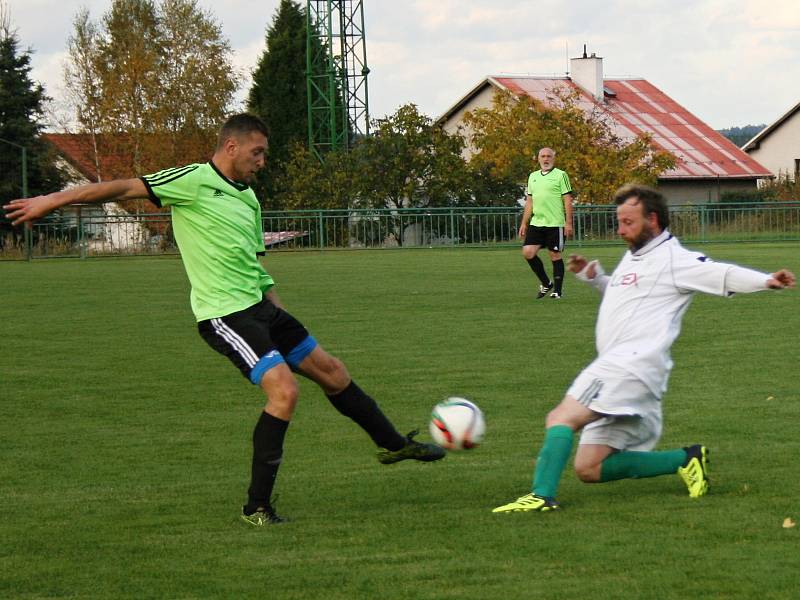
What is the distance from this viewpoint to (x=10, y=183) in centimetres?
3903

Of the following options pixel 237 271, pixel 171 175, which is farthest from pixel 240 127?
pixel 237 271

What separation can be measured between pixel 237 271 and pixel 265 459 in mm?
935

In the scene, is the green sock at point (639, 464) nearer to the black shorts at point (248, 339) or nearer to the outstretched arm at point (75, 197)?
the black shorts at point (248, 339)

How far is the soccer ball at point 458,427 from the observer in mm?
6730

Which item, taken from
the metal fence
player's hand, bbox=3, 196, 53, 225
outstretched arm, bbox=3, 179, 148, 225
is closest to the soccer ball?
outstretched arm, bbox=3, 179, 148, 225

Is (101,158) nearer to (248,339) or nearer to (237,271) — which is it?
(237,271)

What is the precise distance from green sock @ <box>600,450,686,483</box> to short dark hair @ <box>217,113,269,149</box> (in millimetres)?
2302

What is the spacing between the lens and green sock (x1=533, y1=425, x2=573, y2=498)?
20.3 feet

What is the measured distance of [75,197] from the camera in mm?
6090

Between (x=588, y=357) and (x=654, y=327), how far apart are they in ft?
19.3

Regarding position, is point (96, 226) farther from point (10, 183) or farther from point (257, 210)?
point (257, 210)

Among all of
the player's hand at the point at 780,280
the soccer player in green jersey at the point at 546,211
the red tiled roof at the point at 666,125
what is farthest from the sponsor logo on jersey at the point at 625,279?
the red tiled roof at the point at 666,125

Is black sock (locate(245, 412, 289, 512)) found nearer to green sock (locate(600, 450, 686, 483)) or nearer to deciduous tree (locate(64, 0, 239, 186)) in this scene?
green sock (locate(600, 450, 686, 483))

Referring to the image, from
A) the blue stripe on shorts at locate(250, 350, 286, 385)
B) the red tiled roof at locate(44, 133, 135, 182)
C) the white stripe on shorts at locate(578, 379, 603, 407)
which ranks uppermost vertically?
the red tiled roof at locate(44, 133, 135, 182)
